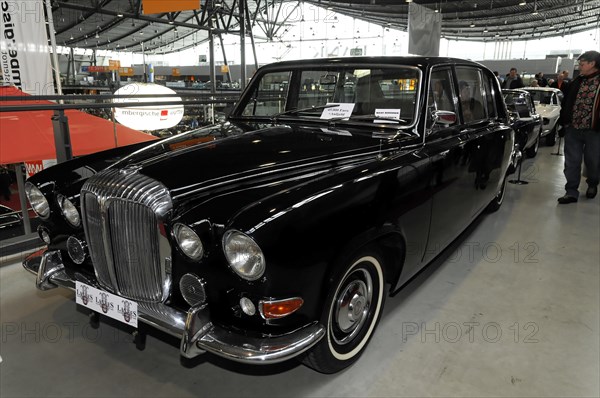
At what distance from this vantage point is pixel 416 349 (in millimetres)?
2428

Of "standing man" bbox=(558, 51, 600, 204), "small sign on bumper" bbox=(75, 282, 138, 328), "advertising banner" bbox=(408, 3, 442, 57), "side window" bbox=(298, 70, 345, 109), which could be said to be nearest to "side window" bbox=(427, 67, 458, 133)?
"side window" bbox=(298, 70, 345, 109)

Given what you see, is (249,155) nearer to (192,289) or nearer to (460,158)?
(192,289)

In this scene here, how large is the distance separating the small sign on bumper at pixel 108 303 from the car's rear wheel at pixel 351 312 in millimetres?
819

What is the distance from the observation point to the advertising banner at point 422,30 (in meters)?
9.12

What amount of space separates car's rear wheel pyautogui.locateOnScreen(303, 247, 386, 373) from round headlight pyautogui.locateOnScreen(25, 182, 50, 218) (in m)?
1.58

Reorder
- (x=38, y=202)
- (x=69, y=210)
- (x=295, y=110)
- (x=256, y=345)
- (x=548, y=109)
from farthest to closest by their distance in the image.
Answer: (x=548, y=109) < (x=295, y=110) < (x=38, y=202) < (x=69, y=210) < (x=256, y=345)

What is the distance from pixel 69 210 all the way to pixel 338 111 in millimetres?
1730

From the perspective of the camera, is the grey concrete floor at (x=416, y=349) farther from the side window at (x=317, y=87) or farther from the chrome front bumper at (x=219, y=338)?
the side window at (x=317, y=87)

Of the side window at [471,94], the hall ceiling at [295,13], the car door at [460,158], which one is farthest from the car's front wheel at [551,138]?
the hall ceiling at [295,13]

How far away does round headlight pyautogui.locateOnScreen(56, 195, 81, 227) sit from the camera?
223 centimetres

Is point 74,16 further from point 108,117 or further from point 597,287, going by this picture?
point 597,287

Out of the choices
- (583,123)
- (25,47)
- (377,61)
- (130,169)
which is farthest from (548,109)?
(130,169)

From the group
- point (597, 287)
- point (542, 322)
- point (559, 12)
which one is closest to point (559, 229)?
point (597, 287)

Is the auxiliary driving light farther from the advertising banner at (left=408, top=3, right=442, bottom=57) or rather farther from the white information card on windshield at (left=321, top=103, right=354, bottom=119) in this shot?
the advertising banner at (left=408, top=3, right=442, bottom=57)
